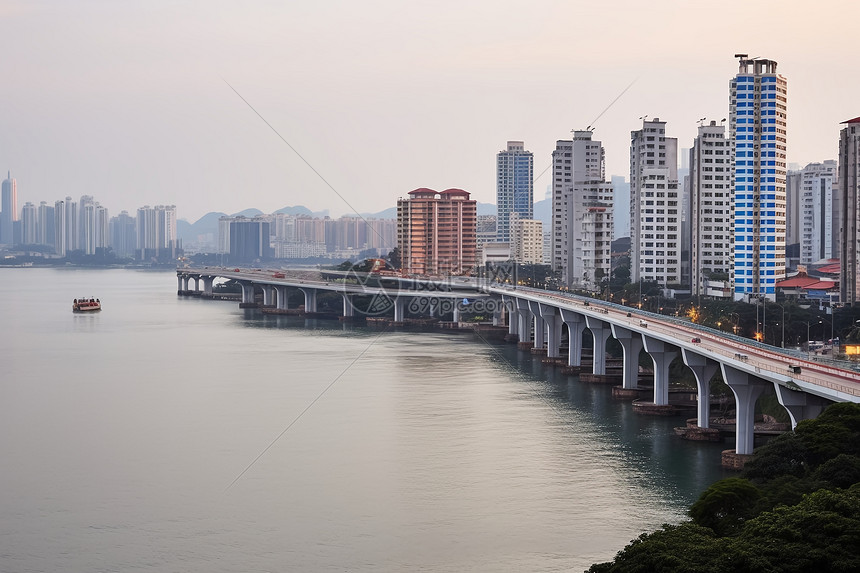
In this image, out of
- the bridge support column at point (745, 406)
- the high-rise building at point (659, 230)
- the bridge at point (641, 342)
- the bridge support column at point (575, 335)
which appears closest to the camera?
the bridge at point (641, 342)

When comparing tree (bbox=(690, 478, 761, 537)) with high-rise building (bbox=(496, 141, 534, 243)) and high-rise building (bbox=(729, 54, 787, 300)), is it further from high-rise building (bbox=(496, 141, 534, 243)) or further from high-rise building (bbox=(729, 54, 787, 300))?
high-rise building (bbox=(496, 141, 534, 243))

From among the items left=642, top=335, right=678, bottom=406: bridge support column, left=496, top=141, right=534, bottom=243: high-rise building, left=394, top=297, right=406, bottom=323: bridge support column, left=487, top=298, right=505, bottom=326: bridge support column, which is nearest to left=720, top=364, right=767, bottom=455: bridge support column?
left=642, top=335, right=678, bottom=406: bridge support column

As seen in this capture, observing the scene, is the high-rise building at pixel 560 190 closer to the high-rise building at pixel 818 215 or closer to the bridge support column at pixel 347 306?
the high-rise building at pixel 818 215

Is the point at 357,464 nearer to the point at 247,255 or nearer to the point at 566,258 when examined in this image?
the point at 566,258

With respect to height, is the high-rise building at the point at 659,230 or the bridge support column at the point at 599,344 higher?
the high-rise building at the point at 659,230

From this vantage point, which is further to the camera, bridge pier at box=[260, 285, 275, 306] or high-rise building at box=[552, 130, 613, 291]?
bridge pier at box=[260, 285, 275, 306]

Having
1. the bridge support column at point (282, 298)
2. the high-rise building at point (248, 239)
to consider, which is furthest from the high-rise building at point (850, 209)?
the high-rise building at point (248, 239)
